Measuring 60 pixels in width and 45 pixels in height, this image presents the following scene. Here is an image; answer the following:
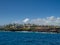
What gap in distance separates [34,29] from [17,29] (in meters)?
12.5

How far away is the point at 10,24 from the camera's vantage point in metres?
153

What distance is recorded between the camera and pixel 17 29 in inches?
5359

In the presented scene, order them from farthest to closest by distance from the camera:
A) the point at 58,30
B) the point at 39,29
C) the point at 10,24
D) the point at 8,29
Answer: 1. the point at 10,24
2. the point at 8,29
3. the point at 39,29
4. the point at 58,30

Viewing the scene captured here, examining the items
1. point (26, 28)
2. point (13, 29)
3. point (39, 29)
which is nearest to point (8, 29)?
point (13, 29)

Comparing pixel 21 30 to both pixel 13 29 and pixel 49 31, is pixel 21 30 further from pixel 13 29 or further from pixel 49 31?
pixel 49 31

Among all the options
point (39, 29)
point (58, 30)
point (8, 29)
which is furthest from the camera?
point (8, 29)

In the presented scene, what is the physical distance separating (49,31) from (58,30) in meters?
7.81

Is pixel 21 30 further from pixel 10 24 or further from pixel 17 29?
pixel 10 24

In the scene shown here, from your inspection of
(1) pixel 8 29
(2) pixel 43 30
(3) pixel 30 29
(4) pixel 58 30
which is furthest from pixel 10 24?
(4) pixel 58 30

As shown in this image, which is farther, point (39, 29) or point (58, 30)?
point (39, 29)

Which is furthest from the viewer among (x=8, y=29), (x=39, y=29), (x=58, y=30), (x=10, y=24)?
(x=10, y=24)

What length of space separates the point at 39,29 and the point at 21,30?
14.1 metres

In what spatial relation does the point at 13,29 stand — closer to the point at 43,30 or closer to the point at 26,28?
the point at 26,28

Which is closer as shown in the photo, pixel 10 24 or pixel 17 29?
pixel 17 29
